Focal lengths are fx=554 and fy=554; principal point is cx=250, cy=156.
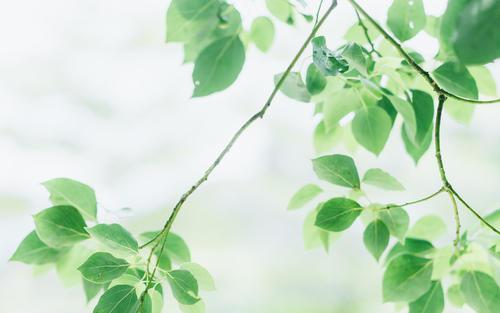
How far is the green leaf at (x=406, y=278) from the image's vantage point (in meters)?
0.40

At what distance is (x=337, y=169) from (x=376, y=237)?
0.06 metres

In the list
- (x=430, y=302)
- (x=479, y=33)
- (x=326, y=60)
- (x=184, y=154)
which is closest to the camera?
(x=479, y=33)

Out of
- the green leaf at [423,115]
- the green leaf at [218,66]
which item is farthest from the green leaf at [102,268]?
the green leaf at [423,115]

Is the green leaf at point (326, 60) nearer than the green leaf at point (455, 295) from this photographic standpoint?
Yes

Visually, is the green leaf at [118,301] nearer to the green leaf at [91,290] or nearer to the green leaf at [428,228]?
the green leaf at [91,290]

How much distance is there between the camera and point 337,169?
1.26 feet

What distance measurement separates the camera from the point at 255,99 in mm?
2850

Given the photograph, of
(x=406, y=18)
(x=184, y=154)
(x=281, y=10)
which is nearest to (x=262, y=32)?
(x=281, y=10)

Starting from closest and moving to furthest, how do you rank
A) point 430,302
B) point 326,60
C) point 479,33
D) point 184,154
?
1. point 479,33
2. point 326,60
3. point 430,302
4. point 184,154

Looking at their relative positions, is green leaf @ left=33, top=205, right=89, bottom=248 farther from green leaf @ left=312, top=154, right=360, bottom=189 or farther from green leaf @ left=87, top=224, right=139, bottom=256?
green leaf @ left=312, top=154, right=360, bottom=189

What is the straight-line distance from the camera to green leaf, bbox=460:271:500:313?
1.27ft

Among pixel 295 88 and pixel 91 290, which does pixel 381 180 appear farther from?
pixel 91 290

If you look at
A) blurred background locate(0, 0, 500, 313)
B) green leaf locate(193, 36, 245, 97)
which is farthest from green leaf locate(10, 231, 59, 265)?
blurred background locate(0, 0, 500, 313)

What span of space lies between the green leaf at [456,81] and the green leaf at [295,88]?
10cm
